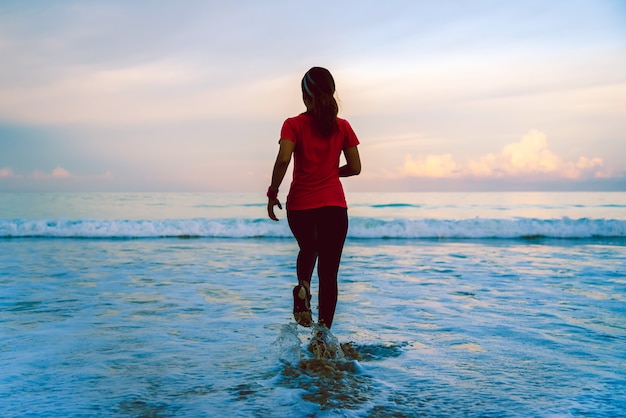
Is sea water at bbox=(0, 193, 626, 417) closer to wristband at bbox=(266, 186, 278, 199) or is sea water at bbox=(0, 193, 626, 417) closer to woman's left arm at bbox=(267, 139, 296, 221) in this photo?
wristband at bbox=(266, 186, 278, 199)

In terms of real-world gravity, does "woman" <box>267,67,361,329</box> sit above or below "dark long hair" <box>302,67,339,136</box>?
below

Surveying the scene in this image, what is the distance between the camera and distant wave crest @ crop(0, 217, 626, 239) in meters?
17.4

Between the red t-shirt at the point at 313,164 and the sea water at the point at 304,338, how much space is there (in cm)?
100

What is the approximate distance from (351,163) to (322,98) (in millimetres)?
556

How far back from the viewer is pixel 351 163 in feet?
13.2

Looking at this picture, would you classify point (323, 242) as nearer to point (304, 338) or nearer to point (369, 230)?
point (304, 338)

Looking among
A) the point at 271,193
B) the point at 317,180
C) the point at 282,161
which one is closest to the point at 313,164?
the point at 317,180

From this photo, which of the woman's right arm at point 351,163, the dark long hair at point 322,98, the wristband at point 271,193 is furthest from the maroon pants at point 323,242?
the dark long hair at point 322,98

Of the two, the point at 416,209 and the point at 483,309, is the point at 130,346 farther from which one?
the point at 416,209

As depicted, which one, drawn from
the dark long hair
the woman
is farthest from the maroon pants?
the dark long hair

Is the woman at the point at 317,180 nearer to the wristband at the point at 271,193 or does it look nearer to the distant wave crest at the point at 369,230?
the wristband at the point at 271,193

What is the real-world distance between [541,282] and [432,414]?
5.56 metres

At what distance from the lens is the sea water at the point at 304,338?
3.08 meters

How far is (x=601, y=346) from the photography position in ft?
14.1
